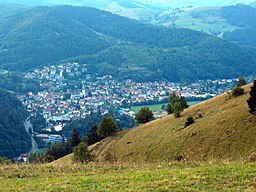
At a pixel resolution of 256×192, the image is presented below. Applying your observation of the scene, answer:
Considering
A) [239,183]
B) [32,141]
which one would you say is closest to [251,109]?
[239,183]

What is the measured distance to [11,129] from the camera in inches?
5143

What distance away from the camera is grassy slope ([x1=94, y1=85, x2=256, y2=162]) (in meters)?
29.2

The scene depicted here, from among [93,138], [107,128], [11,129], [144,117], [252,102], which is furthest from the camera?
[11,129]

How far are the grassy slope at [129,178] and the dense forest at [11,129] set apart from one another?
94.3 meters

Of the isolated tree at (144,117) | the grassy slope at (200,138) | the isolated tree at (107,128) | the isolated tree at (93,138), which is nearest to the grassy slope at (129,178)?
the grassy slope at (200,138)

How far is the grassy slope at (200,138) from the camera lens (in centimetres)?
2915

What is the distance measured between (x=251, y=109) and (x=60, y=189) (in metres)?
22.5

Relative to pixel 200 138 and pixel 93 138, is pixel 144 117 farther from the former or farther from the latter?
pixel 200 138

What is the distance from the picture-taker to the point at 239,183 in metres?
13.3

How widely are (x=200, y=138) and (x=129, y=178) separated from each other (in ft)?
60.9

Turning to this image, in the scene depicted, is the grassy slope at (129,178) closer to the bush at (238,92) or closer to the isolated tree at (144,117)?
the bush at (238,92)

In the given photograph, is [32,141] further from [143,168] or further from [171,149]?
[143,168]

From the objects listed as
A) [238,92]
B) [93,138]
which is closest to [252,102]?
[238,92]

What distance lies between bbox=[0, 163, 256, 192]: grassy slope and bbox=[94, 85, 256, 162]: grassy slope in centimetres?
759
